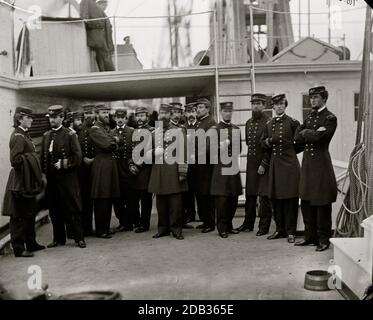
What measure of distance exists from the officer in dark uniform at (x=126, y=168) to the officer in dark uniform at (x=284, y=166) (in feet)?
5.80

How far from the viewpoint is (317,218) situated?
201 inches

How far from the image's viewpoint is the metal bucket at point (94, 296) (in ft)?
11.7

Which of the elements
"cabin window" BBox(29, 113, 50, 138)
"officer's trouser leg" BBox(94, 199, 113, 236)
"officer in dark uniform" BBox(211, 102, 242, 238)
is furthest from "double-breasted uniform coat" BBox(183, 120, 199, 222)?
"cabin window" BBox(29, 113, 50, 138)

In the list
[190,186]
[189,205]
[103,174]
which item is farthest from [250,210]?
[103,174]

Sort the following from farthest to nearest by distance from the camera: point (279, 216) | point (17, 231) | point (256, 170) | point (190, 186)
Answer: point (190, 186) < point (256, 170) < point (279, 216) < point (17, 231)

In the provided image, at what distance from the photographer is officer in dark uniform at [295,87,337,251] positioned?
16.3 ft

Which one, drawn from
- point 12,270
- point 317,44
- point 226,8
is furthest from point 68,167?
point 226,8

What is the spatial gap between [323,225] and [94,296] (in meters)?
2.49

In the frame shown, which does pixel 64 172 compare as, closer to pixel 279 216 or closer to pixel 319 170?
pixel 279 216

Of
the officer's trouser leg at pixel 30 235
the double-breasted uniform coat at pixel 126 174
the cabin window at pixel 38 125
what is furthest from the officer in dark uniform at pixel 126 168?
the cabin window at pixel 38 125

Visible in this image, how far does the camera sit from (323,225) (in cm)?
505

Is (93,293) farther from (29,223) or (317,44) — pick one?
(317,44)

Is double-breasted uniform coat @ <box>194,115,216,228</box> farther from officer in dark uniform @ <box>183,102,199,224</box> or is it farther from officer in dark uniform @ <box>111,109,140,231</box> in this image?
officer in dark uniform @ <box>111,109,140,231</box>
